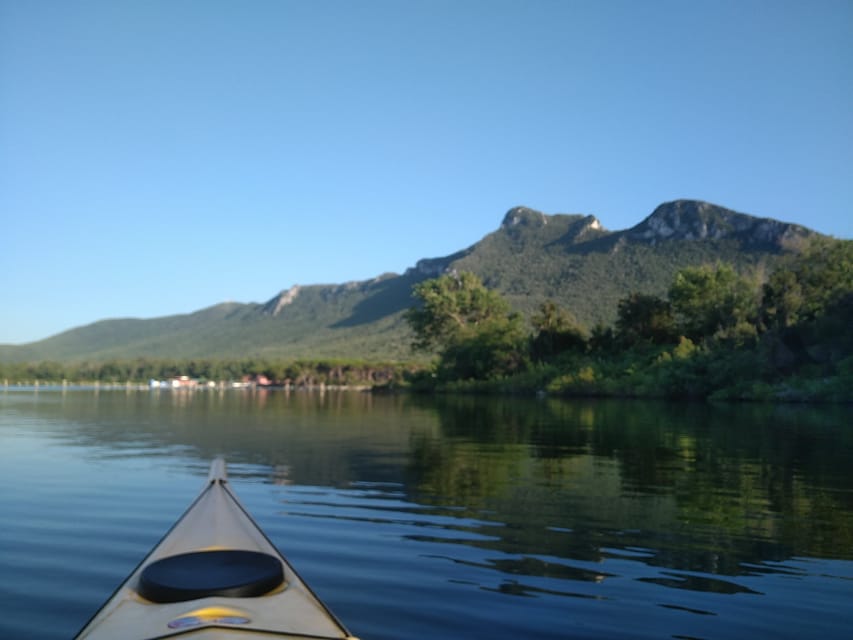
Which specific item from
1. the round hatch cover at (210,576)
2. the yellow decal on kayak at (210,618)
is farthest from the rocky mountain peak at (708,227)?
the yellow decal on kayak at (210,618)

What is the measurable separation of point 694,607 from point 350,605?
118 inches

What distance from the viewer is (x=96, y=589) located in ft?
A: 21.1

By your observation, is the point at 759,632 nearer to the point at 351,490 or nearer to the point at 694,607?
the point at 694,607

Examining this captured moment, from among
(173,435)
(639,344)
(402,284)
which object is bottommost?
(173,435)

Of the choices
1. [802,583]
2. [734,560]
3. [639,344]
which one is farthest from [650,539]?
[639,344]

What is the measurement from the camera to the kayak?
337 centimetres

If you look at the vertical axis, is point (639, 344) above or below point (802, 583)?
above

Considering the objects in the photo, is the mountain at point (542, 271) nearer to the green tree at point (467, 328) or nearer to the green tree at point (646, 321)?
the green tree at point (467, 328)

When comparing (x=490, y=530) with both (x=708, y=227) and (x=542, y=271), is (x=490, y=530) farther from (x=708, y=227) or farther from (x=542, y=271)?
(x=542, y=271)

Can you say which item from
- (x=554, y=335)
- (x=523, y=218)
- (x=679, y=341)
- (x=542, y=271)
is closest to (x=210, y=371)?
(x=542, y=271)

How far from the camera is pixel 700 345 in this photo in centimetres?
6325

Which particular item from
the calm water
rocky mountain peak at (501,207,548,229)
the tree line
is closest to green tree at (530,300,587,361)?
the tree line

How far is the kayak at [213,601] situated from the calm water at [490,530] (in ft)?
4.51

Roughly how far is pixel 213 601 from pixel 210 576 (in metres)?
0.41
